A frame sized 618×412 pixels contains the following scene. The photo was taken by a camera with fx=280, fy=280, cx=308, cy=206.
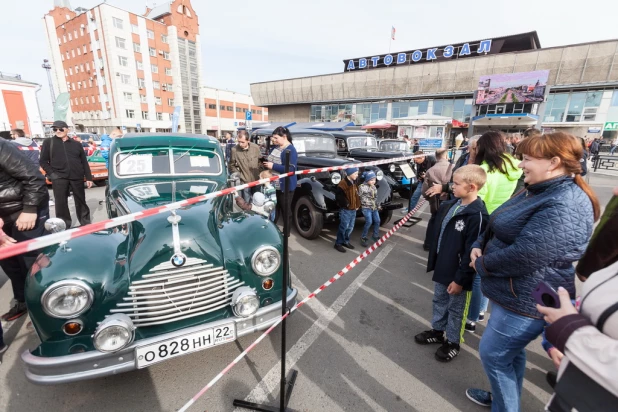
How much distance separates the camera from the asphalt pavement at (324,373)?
2014 millimetres

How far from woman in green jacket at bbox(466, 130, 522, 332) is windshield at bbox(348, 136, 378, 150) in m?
5.48

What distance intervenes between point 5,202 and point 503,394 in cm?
427

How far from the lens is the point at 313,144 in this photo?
681cm

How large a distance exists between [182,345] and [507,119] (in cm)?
2868

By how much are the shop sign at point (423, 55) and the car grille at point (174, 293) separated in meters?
37.7

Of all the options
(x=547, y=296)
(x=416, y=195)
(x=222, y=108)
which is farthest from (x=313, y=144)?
(x=222, y=108)

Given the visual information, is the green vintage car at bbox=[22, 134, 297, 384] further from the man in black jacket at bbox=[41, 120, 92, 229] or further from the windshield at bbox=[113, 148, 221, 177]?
the man in black jacket at bbox=[41, 120, 92, 229]

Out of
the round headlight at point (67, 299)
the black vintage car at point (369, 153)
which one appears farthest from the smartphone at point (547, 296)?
the black vintage car at point (369, 153)

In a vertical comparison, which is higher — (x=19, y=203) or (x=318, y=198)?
(x=19, y=203)

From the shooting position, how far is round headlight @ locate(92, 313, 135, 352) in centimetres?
172

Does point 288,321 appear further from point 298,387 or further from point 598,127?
point 598,127

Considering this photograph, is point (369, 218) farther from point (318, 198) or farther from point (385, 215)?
point (385, 215)

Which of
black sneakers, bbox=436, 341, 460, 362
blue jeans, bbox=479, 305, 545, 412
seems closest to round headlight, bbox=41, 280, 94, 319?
blue jeans, bbox=479, 305, 545, 412

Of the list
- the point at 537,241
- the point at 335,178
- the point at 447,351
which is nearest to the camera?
the point at 537,241
